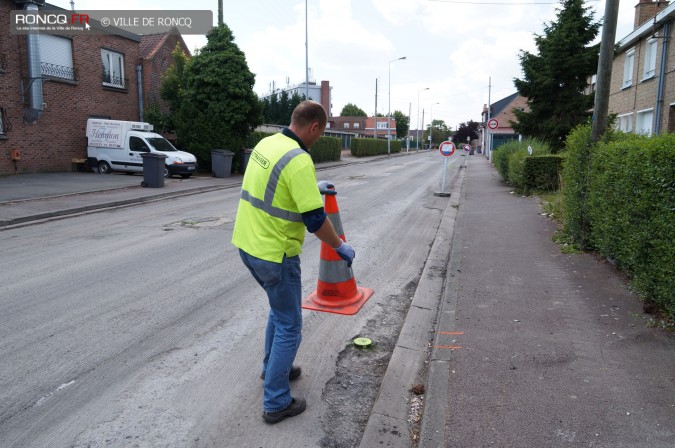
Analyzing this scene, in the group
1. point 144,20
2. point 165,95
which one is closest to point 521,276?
point 165,95

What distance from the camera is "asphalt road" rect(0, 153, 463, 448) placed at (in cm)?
301

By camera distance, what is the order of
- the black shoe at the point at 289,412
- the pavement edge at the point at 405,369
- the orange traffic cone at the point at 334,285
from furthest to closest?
the orange traffic cone at the point at 334,285
the black shoe at the point at 289,412
the pavement edge at the point at 405,369

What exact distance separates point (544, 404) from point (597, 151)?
4.63m

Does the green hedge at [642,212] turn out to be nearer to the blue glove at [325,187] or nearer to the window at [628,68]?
the blue glove at [325,187]

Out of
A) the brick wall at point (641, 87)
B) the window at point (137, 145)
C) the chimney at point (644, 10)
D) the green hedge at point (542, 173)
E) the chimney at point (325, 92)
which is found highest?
the chimney at point (325, 92)

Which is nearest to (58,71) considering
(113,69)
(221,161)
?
(113,69)

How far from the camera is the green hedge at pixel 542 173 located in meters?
14.8

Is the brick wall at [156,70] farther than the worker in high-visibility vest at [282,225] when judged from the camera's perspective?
Yes

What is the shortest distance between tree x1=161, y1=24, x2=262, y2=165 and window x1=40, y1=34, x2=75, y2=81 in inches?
175

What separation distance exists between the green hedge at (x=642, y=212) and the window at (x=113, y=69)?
72.2ft

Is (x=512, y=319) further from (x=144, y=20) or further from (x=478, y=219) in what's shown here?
(x=144, y=20)

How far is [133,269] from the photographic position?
6.52m

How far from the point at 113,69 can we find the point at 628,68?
23274 millimetres

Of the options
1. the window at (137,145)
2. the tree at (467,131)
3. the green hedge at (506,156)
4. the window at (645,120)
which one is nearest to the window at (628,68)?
the window at (645,120)
